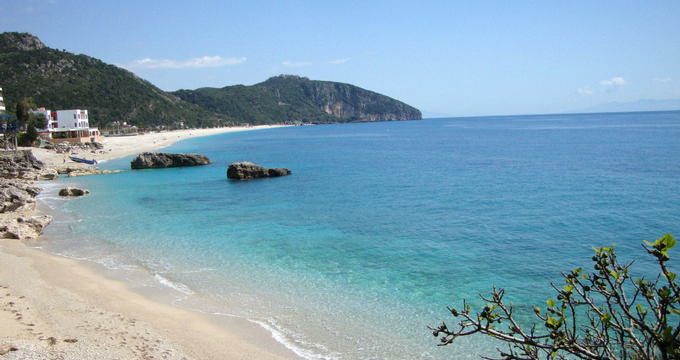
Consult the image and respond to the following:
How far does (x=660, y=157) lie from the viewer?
165 ft

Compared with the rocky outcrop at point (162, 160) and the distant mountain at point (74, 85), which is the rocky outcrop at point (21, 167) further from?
the distant mountain at point (74, 85)

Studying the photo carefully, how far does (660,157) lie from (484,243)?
42.6 m

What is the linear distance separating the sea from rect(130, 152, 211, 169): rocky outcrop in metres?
13.4

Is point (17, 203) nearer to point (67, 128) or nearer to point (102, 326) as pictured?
point (102, 326)

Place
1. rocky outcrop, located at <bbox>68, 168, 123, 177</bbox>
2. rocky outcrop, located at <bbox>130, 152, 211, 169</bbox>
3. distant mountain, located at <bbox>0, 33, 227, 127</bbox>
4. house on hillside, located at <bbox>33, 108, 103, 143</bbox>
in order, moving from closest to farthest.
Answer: rocky outcrop, located at <bbox>68, 168, 123, 177</bbox>
rocky outcrop, located at <bbox>130, 152, 211, 169</bbox>
house on hillside, located at <bbox>33, 108, 103, 143</bbox>
distant mountain, located at <bbox>0, 33, 227, 127</bbox>

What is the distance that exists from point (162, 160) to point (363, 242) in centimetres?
4266

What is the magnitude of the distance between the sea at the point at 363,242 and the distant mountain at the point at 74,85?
97334 millimetres

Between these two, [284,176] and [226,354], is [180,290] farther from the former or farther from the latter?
[284,176]

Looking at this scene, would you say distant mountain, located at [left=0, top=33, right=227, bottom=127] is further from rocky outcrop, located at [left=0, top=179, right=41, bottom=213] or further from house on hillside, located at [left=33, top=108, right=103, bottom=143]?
rocky outcrop, located at [left=0, top=179, right=41, bottom=213]

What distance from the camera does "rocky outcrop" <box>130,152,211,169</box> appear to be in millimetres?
54656

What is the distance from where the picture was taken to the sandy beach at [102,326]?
10.2m

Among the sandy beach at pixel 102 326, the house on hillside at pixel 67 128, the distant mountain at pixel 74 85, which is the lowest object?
the sandy beach at pixel 102 326

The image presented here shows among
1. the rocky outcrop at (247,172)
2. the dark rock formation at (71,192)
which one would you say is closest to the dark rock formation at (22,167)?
the dark rock formation at (71,192)

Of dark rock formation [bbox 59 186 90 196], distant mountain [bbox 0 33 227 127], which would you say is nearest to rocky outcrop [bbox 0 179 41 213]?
dark rock formation [bbox 59 186 90 196]
